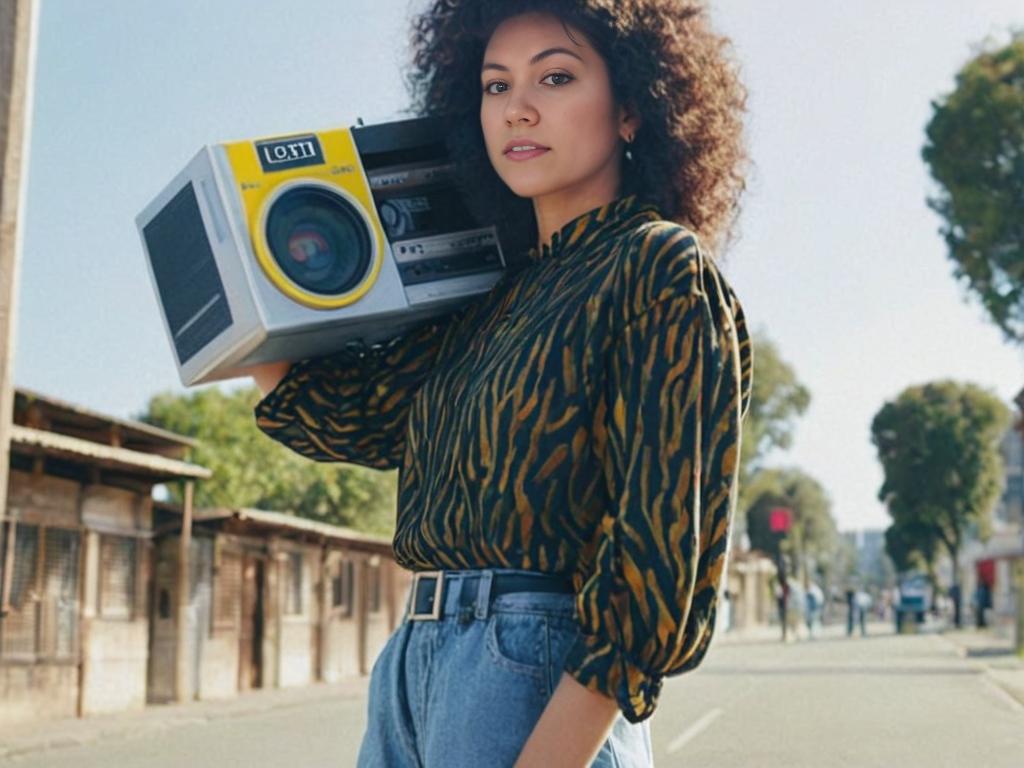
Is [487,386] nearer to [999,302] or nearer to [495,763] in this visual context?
[495,763]

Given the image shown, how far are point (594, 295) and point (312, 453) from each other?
2.97ft

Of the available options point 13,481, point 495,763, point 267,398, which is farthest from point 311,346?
point 13,481

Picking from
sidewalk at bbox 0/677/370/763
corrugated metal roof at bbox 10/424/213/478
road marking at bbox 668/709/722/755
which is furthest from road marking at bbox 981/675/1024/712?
corrugated metal roof at bbox 10/424/213/478

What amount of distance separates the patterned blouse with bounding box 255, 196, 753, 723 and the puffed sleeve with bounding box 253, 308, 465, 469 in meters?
0.37

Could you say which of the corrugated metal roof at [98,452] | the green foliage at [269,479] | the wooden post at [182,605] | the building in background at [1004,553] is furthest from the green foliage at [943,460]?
the corrugated metal roof at [98,452]

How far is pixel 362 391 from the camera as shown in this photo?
8.36ft

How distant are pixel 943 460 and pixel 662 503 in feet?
233

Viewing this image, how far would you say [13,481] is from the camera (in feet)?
56.3

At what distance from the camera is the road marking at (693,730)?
1173cm

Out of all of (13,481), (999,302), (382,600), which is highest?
(999,302)

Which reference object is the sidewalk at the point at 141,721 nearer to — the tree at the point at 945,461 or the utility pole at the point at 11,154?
the utility pole at the point at 11,154

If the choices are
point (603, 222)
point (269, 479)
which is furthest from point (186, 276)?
point (269, 479)

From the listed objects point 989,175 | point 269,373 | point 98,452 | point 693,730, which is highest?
point 989,175

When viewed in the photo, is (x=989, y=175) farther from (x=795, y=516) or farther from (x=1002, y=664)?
(x=795, y=516)
